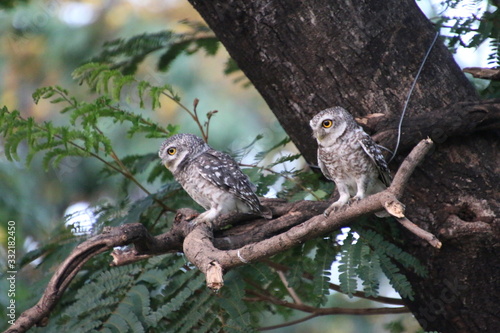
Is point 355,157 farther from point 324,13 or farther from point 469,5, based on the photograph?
point 469,5

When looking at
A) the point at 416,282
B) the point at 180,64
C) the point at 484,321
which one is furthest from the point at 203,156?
the point at 180,64

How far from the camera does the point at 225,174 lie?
3525 mm

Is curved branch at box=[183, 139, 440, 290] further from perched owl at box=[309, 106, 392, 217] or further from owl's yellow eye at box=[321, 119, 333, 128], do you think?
owl's yellow eye at box=[321, 119, 333, 128]

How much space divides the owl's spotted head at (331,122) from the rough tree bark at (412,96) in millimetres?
177

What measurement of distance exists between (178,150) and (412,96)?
1.28 meters

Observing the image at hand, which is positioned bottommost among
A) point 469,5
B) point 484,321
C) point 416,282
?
point 484,321

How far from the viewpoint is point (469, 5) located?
11.9 ft

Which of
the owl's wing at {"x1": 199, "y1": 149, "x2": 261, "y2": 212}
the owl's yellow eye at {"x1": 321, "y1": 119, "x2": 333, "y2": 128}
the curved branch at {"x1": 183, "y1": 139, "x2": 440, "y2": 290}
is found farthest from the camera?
the owl's wing at {"x1": 199, "y1": 149, "x2": 261, "y2": 212}

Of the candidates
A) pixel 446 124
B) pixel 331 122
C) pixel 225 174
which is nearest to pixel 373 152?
pixel 331 122

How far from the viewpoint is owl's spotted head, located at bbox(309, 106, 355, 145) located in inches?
119

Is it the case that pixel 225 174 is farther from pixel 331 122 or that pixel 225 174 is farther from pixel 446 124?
pixel 446 124

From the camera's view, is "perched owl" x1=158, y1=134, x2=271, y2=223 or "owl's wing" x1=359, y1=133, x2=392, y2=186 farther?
"perched owl" x1=158, y1=134, x2=271, y2=223

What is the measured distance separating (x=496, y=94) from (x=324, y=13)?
→ 1232 millimetres

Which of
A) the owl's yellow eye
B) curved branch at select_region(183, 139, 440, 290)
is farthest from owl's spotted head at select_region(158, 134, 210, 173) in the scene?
curved branch at select_region(183, 139, 440, 290)
